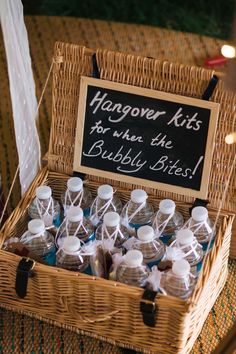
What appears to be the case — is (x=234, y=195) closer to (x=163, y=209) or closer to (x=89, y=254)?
(x=163, y=209)

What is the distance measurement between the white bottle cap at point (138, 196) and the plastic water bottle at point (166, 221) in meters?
0.04

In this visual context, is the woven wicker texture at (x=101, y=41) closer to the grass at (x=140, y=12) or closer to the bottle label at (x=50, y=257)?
the grass at (x=140, y=12)

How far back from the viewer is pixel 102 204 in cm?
121

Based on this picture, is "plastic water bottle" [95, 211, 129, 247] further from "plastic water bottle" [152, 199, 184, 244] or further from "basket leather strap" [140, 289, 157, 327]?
"basket leather strap" [140, 289, 157, 327]

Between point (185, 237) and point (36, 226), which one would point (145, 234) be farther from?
point (36, 226)

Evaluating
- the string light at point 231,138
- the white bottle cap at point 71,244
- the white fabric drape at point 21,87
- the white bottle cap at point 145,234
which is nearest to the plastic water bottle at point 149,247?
the white bottle cap at point 145,234

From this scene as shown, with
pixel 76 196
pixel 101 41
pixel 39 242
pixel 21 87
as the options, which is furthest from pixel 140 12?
pixel 39 242

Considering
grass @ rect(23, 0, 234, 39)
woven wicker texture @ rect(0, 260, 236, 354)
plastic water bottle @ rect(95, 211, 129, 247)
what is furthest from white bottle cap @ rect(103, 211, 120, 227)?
grass @ rect(23, 0, 234, 39)

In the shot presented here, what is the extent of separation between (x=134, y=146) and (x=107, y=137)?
0.05 metres

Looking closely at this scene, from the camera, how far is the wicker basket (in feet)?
3.38

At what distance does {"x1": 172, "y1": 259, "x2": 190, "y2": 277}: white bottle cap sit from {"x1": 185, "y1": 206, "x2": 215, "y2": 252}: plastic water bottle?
11 centimetres

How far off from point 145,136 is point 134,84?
10 centimetres

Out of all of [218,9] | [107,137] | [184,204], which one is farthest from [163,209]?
[218,9]

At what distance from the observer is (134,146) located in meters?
1.23
